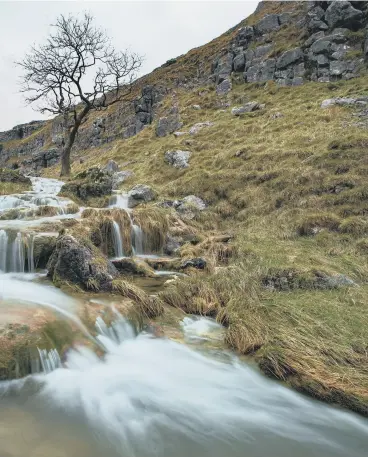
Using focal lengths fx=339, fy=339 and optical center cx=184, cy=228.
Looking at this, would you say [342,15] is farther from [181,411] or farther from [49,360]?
[49,360]

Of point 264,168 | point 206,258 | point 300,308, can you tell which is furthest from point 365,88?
point 300,308

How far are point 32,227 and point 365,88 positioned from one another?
1991 cm

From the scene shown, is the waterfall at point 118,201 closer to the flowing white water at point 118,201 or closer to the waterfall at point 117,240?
the flowing white water at point 118,201

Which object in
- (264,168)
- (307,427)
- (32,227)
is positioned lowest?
(307,427)

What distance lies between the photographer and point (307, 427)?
12.8 feet

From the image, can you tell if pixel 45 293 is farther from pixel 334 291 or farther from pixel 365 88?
pixel 365 88

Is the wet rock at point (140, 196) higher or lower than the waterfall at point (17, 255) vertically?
higher

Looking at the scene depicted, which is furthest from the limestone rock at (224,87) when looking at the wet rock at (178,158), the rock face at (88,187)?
the rock face at (88,187)

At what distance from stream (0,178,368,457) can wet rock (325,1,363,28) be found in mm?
28306

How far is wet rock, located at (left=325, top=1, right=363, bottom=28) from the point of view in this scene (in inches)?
985

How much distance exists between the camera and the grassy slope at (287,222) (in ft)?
16.3

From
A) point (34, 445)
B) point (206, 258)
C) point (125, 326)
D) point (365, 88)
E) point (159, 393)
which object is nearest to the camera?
point (34, 445)

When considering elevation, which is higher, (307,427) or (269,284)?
(269,284)

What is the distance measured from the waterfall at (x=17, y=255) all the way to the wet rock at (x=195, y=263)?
13.2 feet
